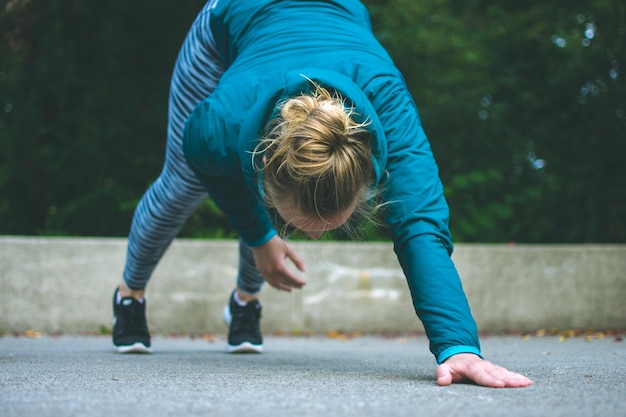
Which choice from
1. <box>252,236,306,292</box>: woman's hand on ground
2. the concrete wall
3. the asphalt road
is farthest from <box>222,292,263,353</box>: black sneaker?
the concrete wall

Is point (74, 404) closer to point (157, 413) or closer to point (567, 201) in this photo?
point (157, 413)

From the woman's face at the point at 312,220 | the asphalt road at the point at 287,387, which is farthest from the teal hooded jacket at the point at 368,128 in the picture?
the asphalt road at the point at 287,387

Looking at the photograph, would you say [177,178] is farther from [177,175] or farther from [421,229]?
[421,229]

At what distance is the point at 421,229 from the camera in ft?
7.28

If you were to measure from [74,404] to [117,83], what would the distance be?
20.0 ft

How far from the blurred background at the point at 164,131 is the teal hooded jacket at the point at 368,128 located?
172 inches

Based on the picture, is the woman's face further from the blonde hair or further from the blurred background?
the blurred background

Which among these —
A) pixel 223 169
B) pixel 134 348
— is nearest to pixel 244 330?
pixel 134 348

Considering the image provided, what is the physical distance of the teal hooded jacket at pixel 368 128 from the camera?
2186mm

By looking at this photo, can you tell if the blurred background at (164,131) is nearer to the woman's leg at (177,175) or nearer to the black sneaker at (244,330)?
the black sneaker at (244,330)

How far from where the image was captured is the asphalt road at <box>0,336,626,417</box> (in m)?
1.69

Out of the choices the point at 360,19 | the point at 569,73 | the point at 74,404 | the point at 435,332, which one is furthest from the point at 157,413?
the point at 569,73

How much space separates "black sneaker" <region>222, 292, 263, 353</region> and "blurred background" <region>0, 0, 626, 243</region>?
319 cm

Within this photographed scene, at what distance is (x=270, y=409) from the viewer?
1.69 meters
